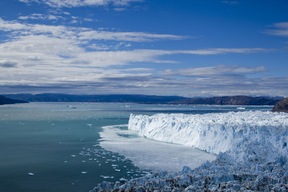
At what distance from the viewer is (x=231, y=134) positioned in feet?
60.3

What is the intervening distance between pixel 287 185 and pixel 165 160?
7558 mm

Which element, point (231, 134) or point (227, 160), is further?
point (231, 134)


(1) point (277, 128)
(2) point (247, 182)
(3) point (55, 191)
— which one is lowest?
(3) point (55, 191)

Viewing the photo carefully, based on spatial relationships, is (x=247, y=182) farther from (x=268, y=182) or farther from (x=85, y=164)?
(x=85, y=164)

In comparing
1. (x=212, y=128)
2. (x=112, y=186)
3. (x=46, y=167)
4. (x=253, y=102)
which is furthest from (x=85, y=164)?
(x=253, y=102)

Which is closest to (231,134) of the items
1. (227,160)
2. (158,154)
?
(158,154)

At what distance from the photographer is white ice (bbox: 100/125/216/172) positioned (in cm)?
1544

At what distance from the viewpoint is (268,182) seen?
32.7 feet

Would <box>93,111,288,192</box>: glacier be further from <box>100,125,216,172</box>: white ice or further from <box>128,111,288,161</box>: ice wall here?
<box>100,125,216,172</box>: white ice

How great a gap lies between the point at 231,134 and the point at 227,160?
4700mm

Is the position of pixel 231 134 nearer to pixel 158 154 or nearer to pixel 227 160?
pixel 158 154

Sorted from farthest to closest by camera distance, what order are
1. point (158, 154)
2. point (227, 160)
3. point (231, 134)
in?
point (231, 134) → point (158, 154) → point (227, 160)

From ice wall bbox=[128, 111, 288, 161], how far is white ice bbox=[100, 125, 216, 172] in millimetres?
905

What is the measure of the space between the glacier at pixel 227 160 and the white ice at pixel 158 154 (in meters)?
1.15
